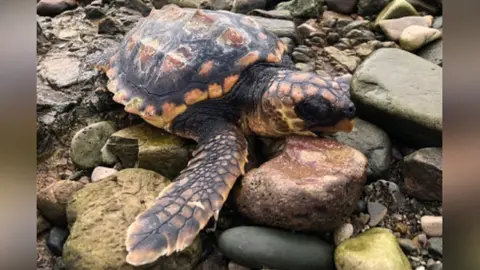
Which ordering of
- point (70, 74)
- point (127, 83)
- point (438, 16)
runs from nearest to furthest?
1. point (127, 83)
2. point (70, 74)
3. point (438, 16)

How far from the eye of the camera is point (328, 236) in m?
0.78

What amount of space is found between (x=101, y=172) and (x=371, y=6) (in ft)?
3.13

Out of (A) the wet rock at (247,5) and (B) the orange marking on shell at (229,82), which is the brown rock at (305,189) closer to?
(B) the orange marking on shell at (229,82)

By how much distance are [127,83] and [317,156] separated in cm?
44

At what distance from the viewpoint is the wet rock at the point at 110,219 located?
71 cm

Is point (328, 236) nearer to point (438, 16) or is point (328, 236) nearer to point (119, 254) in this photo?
point (119, 254)

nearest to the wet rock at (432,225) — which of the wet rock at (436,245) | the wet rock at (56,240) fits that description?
the wet rock at (436,245)

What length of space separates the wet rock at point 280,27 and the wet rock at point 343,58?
10 cm

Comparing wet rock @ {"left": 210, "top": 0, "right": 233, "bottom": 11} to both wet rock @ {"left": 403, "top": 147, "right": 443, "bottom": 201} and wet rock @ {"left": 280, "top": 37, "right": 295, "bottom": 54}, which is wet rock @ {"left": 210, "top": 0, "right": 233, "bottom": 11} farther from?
wet rock @ {"left": 403, "top": 147, "right": 443, "bottom": 201}

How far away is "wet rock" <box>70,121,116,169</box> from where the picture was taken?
0.98 meters

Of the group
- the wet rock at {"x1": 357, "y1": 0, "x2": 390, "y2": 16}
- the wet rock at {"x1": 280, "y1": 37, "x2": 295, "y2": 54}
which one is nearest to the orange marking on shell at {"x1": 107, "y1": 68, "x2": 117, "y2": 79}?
the wet rock at {"x1": 280, "y1": 37, "x2": 295, "y2": 54}

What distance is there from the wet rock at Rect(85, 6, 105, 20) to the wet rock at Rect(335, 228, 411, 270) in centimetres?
110
